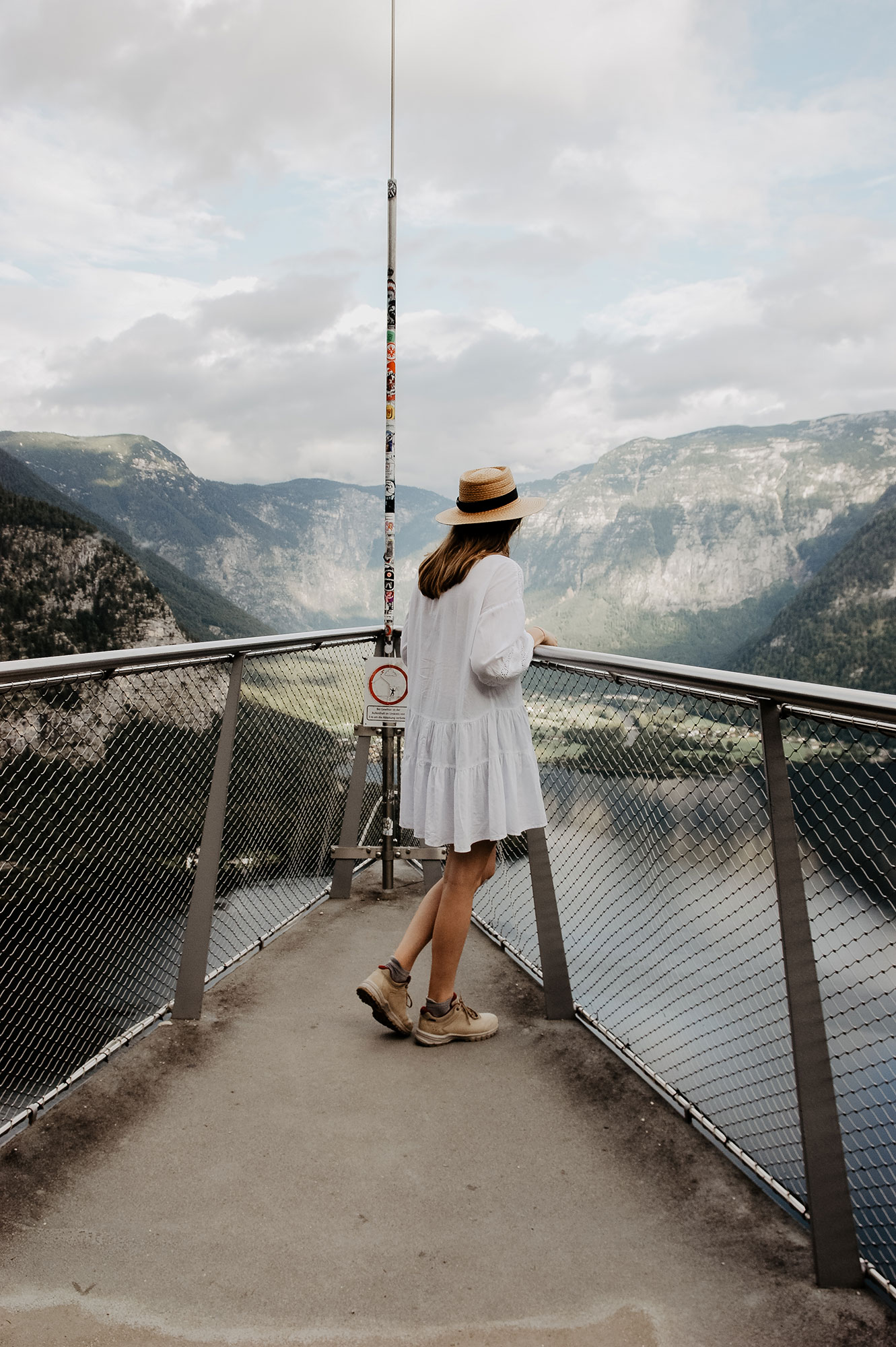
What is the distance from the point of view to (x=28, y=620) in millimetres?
71625

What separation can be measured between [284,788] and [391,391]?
2.06m

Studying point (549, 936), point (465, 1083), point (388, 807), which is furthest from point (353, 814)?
point (465, 1083)

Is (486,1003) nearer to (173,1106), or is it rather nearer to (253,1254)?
(173,1106)

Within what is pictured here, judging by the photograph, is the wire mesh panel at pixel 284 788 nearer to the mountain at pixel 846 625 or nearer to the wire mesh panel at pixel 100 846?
the wire mesh panel at pixel 100 846

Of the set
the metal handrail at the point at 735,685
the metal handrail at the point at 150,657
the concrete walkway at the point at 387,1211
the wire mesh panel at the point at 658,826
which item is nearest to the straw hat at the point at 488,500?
the metal handrail at the point at 735,685

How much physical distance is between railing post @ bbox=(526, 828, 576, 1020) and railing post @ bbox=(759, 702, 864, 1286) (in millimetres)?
1121

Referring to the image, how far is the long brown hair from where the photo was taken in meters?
2.45

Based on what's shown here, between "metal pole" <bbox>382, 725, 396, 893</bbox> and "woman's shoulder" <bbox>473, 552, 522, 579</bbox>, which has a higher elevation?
"woman's shoulder" <bbox>473, 552, 522, 579</bbox>

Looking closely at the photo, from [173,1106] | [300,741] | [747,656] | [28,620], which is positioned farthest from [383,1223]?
[747,656]

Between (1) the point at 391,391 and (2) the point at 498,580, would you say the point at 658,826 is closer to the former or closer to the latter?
(2) the point at 498,580

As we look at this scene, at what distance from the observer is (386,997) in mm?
2686

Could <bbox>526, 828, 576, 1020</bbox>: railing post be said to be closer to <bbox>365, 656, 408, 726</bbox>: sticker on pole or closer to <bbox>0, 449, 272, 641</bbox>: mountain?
<bbox>365, 656, 408, 726</bbox>: sticker on pole

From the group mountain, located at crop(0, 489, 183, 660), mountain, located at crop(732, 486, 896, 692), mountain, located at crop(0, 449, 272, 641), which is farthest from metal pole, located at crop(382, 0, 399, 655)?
mountain, located at crop(0, 449, 272, 641)

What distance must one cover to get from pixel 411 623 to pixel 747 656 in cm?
13195
